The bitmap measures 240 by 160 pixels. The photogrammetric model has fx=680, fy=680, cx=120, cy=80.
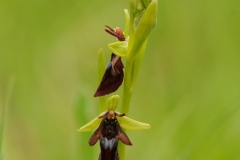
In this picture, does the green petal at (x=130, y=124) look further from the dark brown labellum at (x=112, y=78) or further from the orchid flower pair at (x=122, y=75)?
the dark brown labellum at (x=112, y=78)

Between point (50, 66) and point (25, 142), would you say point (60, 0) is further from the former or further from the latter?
point (25, 142)

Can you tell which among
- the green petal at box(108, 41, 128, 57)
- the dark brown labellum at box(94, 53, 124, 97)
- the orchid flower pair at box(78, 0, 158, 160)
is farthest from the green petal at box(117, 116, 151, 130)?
the green petal at box(108, 41, 128, 57)

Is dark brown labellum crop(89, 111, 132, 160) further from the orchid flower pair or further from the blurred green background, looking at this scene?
the blurred green background

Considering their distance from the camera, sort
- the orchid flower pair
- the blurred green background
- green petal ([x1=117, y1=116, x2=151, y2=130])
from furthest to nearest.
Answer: the blurred green background → green petal ([x1=117, y1=116, x2=151, y2=130]) → the orchid flower pair

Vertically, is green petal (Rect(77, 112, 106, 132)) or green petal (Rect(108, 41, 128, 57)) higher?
green petal (Rect(108, 41, 128, 57))


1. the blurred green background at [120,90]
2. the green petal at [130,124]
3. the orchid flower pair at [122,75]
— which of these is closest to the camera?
the orchid flower pair at [122,75]

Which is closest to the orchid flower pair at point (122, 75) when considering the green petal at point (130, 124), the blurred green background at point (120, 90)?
the green petal at point (130, 124)

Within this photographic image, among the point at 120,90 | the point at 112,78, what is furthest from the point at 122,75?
the point at 120,90
